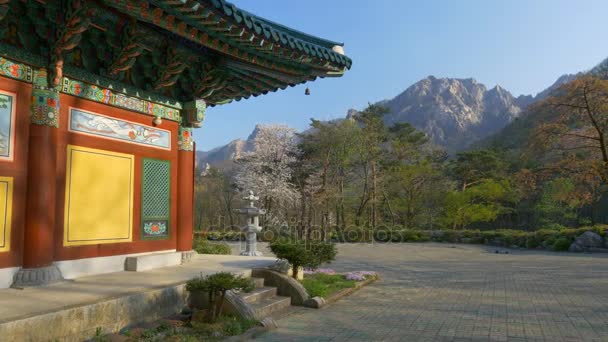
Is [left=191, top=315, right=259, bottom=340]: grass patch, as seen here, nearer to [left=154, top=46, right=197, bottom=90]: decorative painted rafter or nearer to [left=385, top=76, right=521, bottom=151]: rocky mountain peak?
[left=154, top=46, right=197, bottom=90]: decorative painted rafter

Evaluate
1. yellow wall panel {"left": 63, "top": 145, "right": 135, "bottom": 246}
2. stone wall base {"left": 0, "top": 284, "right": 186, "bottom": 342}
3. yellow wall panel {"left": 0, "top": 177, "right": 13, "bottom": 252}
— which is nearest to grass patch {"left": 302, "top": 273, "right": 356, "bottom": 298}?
stone wall base {"left": 0, "top": 284, "right": 186, "bottom": 342}

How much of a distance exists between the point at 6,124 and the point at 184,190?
3.04 m

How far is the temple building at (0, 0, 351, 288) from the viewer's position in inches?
195

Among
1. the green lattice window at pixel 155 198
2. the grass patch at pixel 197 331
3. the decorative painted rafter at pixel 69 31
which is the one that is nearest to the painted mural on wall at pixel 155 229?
the green lattice window at pixel 155 198

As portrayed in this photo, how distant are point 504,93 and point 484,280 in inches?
4909

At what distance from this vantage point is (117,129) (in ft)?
20.8

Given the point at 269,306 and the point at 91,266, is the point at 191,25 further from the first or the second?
the point at 269,306

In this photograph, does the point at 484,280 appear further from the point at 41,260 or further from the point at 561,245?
the point at 561,245

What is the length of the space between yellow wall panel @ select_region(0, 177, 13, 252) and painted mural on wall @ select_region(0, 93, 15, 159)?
31 centimetres

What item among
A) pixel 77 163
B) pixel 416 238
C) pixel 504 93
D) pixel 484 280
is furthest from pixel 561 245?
pixel 504 93

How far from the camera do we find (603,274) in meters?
11.3

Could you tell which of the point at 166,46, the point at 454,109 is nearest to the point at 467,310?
the point at 166,46

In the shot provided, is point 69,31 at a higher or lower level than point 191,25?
lower

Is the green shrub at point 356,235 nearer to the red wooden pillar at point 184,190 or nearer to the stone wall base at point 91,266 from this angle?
the red wooden pillar at point 184,190
